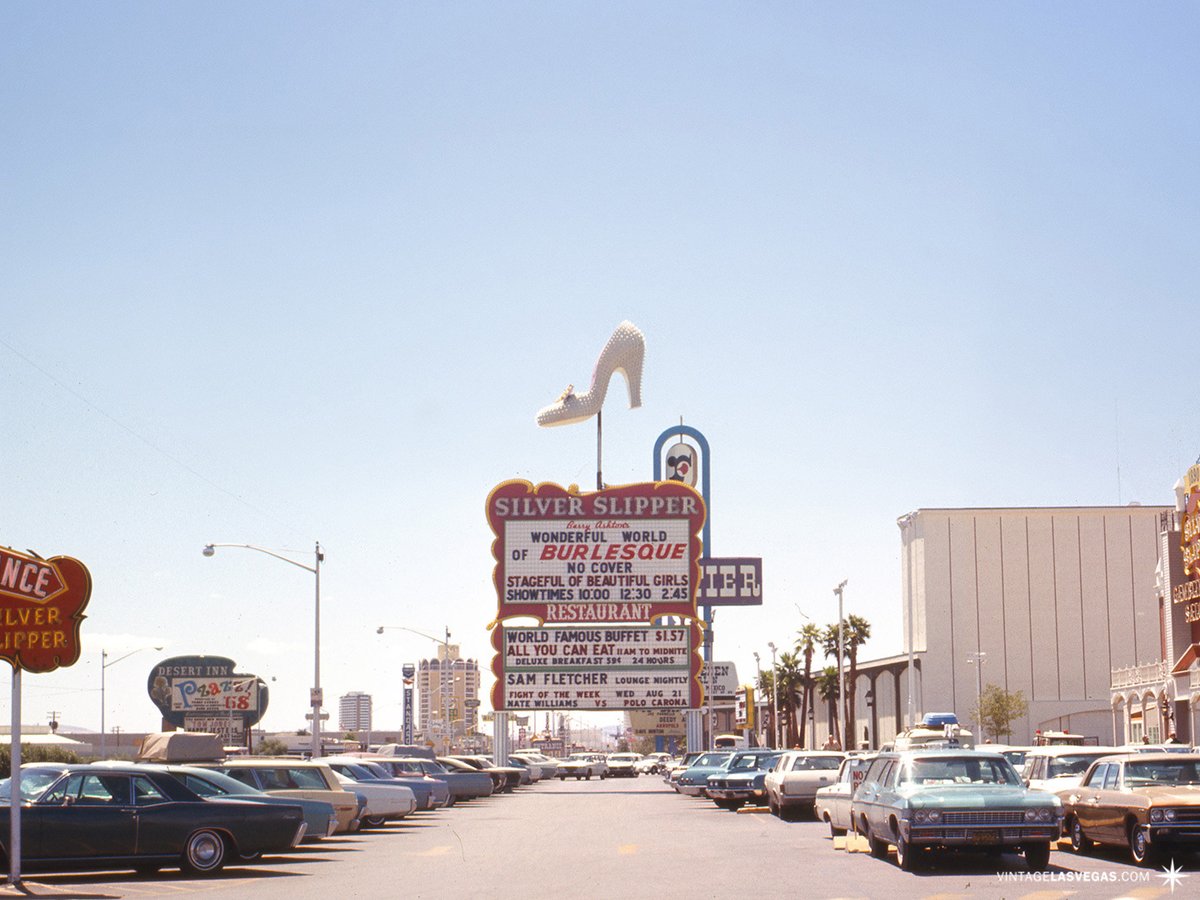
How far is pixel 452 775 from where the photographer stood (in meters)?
46.1

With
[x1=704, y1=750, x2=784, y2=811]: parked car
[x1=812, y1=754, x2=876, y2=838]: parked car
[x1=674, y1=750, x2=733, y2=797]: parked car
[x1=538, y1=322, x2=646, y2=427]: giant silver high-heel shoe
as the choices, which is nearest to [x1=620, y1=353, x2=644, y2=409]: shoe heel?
[x1=538, y1=322, x2=646, y2=427]: giant silver high-heel shoe

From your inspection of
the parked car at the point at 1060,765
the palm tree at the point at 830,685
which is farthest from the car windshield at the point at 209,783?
the palm tree at the point at 830,685

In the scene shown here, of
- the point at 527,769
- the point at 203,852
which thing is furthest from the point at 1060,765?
the point at 527,769

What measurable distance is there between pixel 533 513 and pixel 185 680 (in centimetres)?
2848

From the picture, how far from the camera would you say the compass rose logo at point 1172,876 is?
53.4 feet

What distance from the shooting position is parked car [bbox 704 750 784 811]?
36.8 meters

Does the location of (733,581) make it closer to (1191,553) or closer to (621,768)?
(621,768)

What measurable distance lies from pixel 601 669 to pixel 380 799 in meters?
28.5

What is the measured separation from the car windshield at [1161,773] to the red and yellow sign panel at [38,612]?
1339 cm

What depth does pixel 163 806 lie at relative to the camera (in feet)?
62.7

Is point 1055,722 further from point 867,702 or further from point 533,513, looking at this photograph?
point 533,513

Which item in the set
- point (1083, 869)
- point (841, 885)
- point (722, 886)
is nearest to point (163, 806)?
point (722, 886)

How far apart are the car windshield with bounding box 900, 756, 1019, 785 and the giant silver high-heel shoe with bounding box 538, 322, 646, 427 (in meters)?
49.9

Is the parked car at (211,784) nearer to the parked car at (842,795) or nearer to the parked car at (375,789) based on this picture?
the parked car at (375,789)
